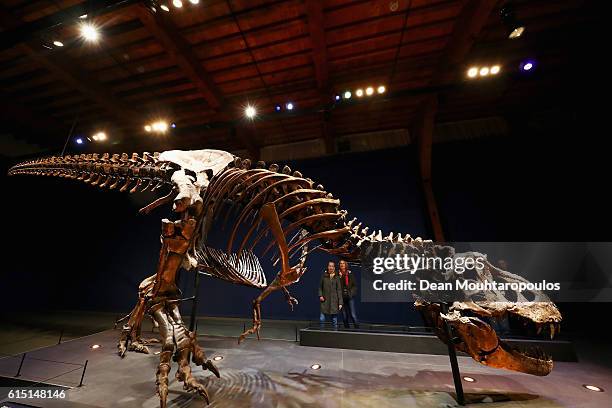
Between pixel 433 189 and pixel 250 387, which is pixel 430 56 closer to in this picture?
pixel 433 189

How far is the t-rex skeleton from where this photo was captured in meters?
2.25

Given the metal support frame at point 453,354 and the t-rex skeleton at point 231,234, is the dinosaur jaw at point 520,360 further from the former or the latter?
the metal support frame at point 453,354

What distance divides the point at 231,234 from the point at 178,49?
3552 mm

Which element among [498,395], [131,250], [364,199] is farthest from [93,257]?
[498,395]

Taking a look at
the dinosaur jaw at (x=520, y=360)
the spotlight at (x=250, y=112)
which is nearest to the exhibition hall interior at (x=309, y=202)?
the dinosaur jaw at (x=520, y=360)

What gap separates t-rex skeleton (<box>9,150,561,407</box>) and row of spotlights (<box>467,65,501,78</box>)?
422 cm

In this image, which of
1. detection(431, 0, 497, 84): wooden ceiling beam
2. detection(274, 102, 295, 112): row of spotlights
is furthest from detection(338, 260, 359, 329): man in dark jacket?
detection(431, 0, 497, 84): wooden ceiling beam

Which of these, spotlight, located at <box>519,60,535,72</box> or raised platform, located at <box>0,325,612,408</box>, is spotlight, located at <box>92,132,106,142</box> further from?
spotlight, located at <box>519,60,535,72</box>

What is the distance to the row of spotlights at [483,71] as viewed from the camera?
4863 mm

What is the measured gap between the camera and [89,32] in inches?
151

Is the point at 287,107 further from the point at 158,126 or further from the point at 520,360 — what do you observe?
the point at 520,360

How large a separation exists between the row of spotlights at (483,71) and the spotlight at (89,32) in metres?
6.65

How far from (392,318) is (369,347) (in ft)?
8.03

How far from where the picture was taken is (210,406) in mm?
2480
